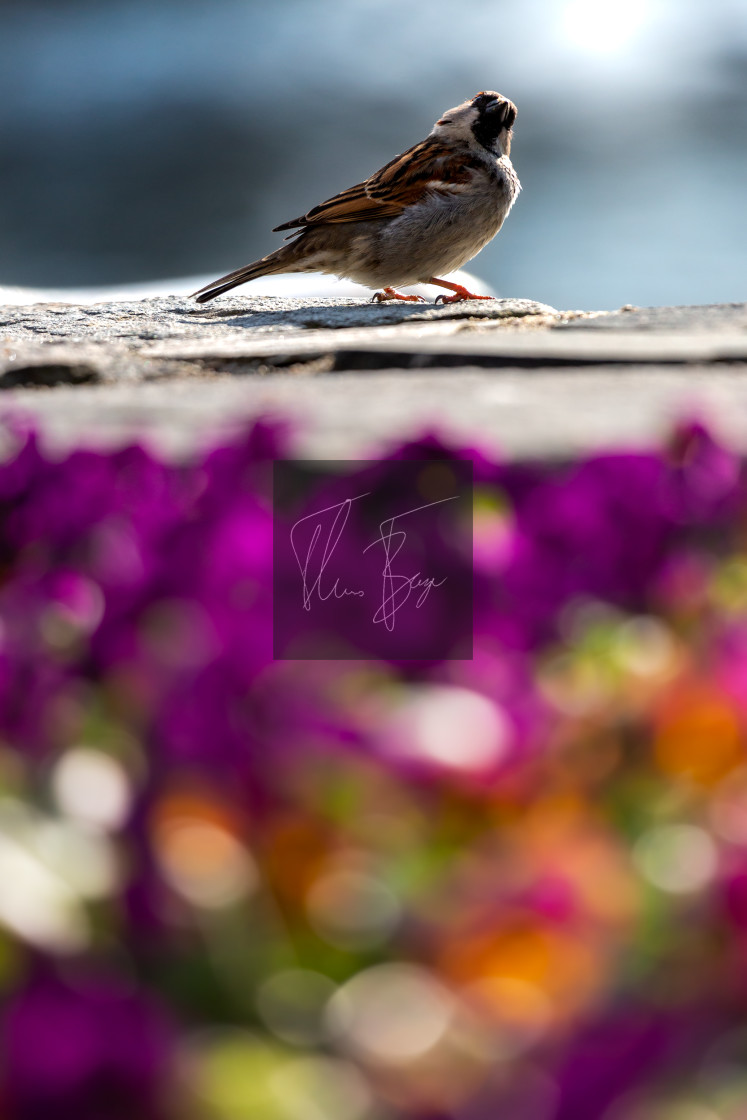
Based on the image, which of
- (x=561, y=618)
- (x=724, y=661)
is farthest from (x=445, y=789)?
(x=561, y=618)

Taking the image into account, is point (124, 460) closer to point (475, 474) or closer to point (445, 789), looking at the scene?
point (475, 474)

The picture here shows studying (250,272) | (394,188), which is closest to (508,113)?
(394,188)

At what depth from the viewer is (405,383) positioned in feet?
6.27

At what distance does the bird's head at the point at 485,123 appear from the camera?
5.49 m

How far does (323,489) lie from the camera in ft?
4.30

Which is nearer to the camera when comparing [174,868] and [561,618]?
[174,868]

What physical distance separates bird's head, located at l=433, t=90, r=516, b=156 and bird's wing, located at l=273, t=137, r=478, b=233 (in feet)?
0.84

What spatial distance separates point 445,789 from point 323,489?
0.68 metres

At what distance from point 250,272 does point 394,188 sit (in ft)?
2.28

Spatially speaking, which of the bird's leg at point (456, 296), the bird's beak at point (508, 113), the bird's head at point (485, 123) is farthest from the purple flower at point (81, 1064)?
the bird's beak at point (508, 113)

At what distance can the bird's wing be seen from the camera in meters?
5.04

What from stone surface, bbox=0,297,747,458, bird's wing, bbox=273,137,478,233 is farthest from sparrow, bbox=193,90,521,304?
stone surface, bbox=0,297,747,458

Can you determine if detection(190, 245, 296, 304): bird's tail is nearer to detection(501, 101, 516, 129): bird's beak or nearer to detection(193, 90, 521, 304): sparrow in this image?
detection(193, 90, 521, 304): sparrow

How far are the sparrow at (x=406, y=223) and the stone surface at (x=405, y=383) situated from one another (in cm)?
171
